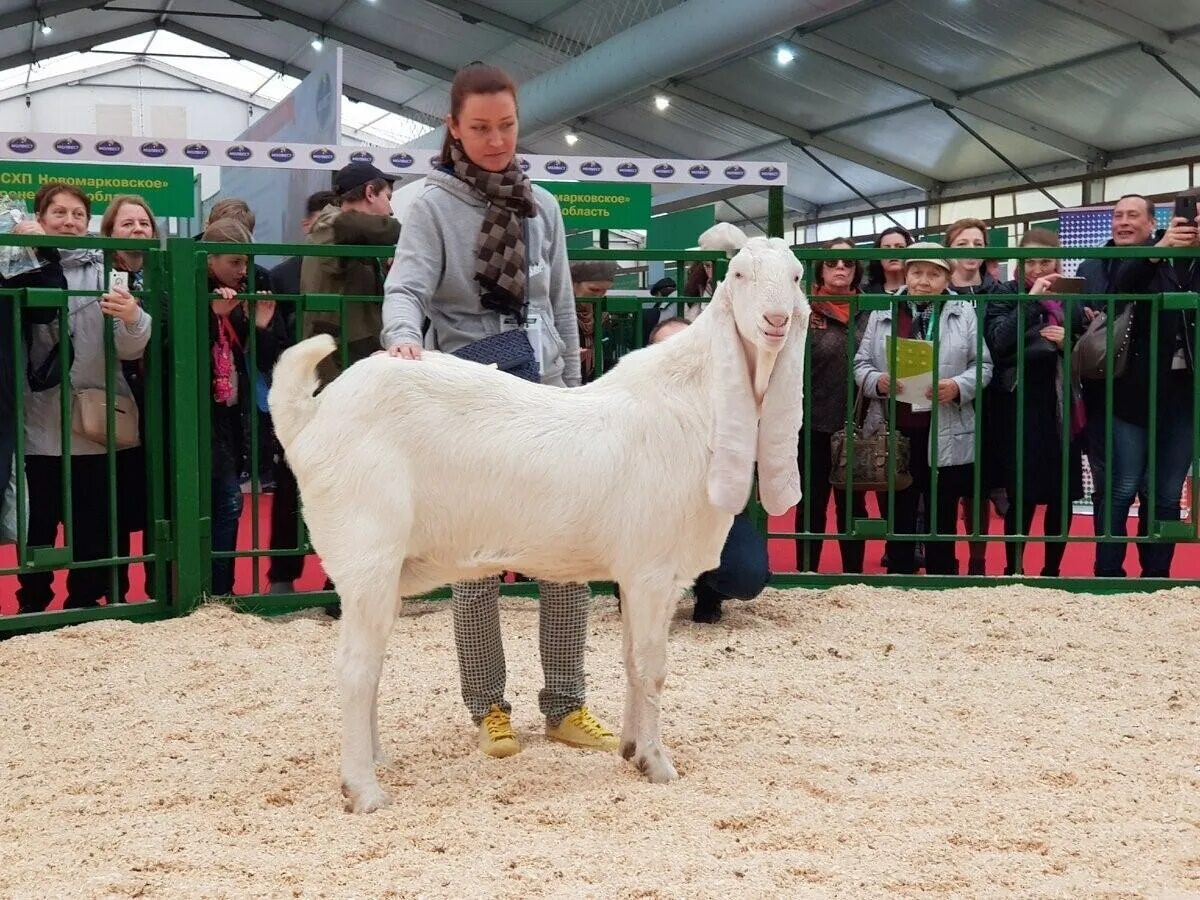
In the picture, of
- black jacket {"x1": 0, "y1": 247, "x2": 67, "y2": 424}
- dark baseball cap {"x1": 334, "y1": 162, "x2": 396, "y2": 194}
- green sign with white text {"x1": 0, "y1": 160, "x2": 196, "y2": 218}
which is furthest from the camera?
green sign with white text {"x1": 0, "y1": 160, "x2": 196, "y2": 218}

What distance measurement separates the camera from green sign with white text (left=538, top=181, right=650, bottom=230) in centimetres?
915

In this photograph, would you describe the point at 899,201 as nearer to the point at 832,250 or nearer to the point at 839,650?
the point at 832,250

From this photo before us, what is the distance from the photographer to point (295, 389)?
2982 millimetres

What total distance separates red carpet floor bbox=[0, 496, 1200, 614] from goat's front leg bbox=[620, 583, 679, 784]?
10.3 feet

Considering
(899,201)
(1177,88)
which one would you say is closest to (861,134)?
(899,201)

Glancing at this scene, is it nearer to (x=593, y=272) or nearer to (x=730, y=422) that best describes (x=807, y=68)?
(x=593, y=272)

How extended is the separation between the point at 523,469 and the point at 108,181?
21.9 ft

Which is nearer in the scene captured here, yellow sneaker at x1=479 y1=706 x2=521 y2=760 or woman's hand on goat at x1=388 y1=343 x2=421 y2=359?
woman's hand on goat at x1=388 y1=343 x2=421 y2=359

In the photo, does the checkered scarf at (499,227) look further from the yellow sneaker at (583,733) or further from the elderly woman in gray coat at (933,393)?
the elderly woman in gray coat at (933,393)

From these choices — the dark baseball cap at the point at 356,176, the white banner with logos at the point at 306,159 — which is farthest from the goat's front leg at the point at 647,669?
the white banner with logos at the point at 306,159

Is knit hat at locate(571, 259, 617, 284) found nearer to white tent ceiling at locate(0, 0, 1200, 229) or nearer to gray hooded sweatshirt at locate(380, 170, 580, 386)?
gray hooded sweatshirt at locate(380, 170, 580, 386)

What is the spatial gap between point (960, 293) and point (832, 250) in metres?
0.75

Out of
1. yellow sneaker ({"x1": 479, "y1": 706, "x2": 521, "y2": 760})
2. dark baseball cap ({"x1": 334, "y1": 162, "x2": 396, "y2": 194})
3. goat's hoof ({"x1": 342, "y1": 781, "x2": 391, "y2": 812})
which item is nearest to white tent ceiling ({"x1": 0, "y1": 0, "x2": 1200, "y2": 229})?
dark baseball cap ({"x1": 334, "y1": 162, "x2": 396, "y2": 194})

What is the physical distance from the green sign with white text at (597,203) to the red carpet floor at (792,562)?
321cm
